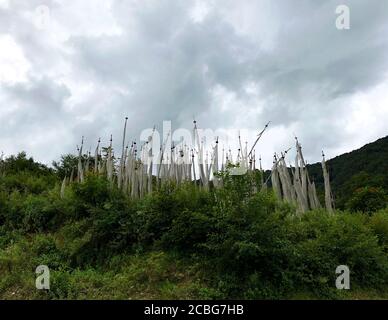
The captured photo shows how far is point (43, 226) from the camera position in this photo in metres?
12.1

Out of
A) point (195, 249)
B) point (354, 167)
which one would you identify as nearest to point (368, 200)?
point (195, 249)

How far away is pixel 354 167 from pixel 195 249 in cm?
2329

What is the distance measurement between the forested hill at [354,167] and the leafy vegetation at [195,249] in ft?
43.4

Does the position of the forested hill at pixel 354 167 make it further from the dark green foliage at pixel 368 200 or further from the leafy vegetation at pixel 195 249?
the leafy vegetation at pixel 195 249

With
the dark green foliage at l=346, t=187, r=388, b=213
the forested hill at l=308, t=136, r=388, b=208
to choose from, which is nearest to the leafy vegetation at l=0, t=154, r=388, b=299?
the dark green foliage at l=346, t=187, r=388, b=213

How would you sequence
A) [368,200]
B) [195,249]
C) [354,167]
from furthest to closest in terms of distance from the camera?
1. [354,167]
2. [368,200]
3. [195,249]

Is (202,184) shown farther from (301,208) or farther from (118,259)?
(118,259)

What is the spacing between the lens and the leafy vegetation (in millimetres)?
8039

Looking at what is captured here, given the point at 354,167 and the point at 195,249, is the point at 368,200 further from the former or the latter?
the point at 354,167

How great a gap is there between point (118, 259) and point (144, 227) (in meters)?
0.95

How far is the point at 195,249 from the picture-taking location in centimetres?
914

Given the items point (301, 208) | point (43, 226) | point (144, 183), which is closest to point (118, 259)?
point (43, 226)

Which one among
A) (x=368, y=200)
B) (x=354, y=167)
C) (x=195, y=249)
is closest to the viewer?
(x=195, y=249)

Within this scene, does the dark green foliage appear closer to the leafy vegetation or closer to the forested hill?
the forested hill
